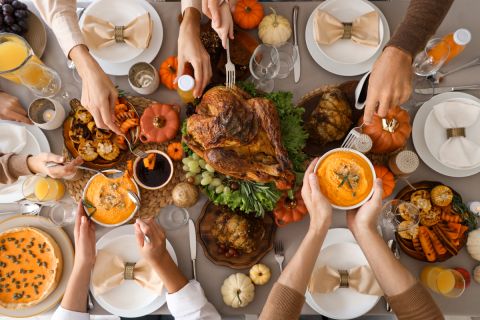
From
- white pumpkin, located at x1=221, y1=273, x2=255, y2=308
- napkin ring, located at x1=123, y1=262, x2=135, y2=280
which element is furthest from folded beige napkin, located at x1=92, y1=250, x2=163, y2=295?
white pumpkin, located at x1=221, y1=273, x2=255, y2=308

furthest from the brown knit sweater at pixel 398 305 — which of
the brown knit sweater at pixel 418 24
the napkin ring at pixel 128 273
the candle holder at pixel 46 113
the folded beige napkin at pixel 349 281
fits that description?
the candle holder at pixel 46 113

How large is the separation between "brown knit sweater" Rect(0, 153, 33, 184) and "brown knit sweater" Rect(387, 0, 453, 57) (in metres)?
1.49

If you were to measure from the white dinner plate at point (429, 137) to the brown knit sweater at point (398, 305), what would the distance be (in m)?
0.48

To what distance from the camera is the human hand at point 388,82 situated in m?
1.25

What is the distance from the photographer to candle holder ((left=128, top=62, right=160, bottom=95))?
144 centimetres

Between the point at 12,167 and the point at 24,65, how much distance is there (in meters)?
0.40

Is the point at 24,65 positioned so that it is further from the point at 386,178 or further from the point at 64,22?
the point at 386,178

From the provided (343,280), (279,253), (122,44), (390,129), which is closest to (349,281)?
(343,280)

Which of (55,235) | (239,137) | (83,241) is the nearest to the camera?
(239,137)

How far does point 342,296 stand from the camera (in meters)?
1.37

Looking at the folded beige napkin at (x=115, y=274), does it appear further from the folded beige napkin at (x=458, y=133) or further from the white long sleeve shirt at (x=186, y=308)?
the folded beige napkin at (x=458, y=133)

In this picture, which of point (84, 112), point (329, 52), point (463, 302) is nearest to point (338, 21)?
point (329, 52)

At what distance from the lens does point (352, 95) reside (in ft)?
4.80

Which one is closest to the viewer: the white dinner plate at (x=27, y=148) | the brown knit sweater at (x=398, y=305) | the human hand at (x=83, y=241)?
the brown knit sweater at (x=398, y=305)
